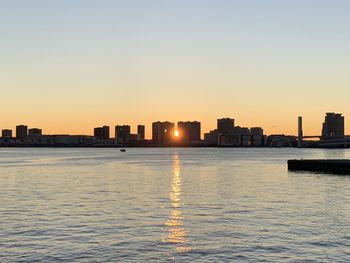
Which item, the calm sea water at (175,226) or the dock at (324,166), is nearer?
the calm sea water at (175,226)

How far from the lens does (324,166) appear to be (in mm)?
106875

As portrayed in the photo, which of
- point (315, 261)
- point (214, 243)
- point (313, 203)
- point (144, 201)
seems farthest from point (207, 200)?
point (315, 261)

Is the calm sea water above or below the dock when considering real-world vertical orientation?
below

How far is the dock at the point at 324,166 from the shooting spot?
329 feet

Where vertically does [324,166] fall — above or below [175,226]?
above

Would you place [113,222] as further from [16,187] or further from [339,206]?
[16,187]

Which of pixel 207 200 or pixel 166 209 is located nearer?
pixel 166 209

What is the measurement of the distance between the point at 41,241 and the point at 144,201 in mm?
21868

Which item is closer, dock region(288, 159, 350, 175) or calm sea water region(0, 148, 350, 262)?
calm sea water region(0, 148, 350, 262)

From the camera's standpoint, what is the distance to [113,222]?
3759cm

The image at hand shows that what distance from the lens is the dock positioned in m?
100

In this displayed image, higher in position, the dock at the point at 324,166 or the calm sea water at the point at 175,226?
the dock at the point at 324,166

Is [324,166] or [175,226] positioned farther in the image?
[324,166]

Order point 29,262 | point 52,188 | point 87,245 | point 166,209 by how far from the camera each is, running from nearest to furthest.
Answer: point 29,262, point 87,245, point 166,209, point 52,188
